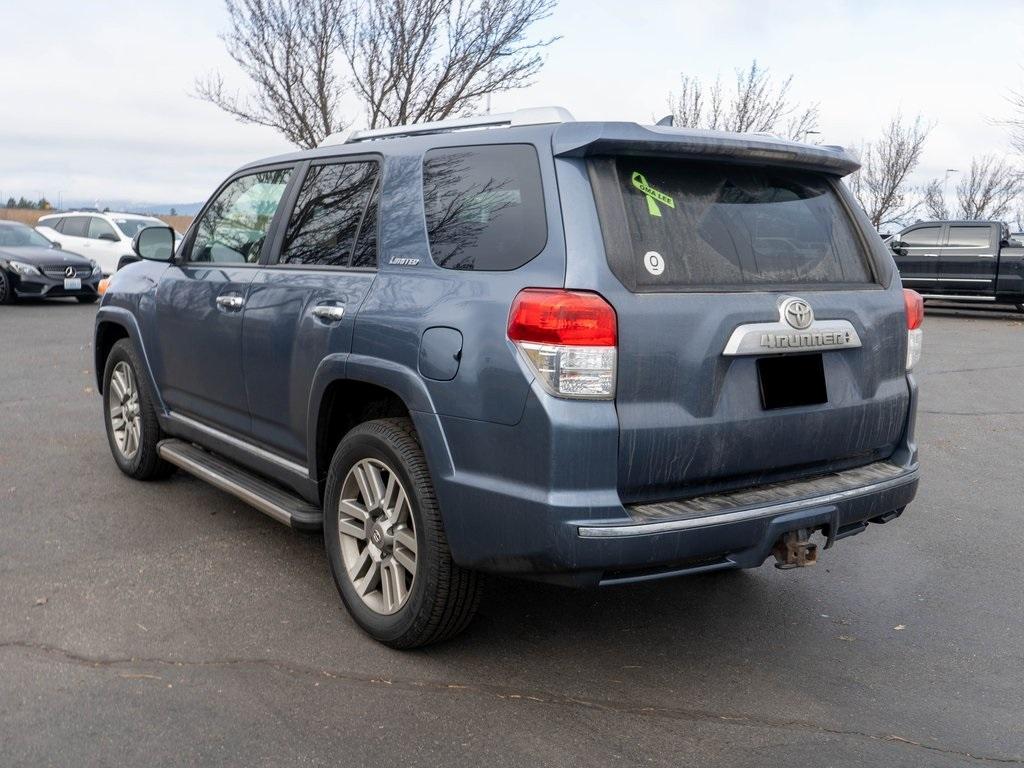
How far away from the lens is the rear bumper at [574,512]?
3178 millimetres

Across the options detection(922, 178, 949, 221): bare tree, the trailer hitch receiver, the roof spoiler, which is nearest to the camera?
the roof spoiler

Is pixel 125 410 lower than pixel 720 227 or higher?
lower

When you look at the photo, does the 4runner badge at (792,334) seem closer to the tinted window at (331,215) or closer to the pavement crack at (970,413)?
the tinted window at (331,215)

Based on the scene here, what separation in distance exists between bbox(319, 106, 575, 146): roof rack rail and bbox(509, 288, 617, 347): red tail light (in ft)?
2.22

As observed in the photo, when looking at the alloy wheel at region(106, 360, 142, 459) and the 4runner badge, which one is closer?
the 4runner badge

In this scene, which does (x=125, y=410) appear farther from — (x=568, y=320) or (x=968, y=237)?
(x=968, y=237)

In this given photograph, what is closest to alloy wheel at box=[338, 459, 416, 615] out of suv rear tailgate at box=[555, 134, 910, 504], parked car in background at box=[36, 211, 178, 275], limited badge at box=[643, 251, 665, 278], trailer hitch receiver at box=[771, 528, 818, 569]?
suv rear tailgate at box=[555, 134, 910, 504]

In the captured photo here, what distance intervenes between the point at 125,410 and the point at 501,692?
361 cm

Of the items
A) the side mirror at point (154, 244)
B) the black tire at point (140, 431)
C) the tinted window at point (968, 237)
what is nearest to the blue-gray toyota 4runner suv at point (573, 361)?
the side mirror at point (154, 244)

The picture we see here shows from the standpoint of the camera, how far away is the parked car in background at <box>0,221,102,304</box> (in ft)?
59.2

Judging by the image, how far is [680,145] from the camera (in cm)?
346

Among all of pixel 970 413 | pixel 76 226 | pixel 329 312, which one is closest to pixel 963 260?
pixel 970 413

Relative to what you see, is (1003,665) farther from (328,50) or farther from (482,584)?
(328,50)

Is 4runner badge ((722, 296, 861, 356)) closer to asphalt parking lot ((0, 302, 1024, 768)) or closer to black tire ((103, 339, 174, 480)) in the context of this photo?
asphalt parking lot ((0, 302, 1024, 768))
